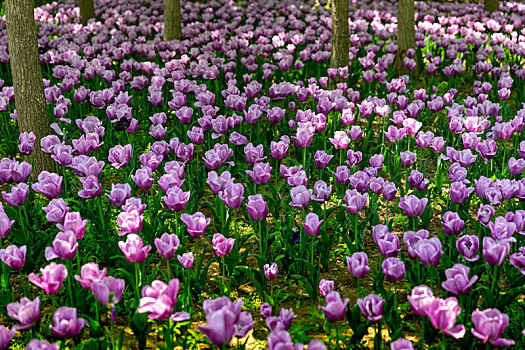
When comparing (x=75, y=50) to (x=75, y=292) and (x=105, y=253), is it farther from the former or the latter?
(x=75, y=292)

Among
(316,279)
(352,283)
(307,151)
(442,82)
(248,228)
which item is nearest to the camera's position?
(316,279)

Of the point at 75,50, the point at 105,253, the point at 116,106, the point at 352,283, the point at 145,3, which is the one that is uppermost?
the point at 145,3

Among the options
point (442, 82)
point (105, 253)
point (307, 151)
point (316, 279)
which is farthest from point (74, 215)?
point (442, 82)

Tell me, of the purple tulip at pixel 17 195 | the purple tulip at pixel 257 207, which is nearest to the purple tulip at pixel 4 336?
the purple tulip at pixel 17 195

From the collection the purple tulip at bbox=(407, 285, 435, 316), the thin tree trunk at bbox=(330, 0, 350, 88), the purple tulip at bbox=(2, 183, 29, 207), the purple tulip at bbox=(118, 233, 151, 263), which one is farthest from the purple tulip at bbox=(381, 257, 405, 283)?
the thin tree trunk at bbox=(330, 0, 350, 88)

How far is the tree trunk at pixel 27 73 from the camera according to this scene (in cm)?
489

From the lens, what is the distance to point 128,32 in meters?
9.80

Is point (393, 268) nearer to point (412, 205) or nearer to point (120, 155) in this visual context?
point (412, 205)

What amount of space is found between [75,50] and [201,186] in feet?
14.0

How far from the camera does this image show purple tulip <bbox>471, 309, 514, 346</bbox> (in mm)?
2453

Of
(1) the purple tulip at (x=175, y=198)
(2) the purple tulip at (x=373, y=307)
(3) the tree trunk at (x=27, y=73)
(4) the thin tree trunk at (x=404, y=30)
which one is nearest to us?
(2) the purple tulip at (x=373, y=307)

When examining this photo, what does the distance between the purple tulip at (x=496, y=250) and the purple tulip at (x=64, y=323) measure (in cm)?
205

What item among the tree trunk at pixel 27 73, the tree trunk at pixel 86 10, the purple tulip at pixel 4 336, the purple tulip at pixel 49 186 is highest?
the tree trunk at pixel 86 10

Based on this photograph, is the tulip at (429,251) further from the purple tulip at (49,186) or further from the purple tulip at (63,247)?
the purple tulip at (49,186)
